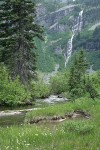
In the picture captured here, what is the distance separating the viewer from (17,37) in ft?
142

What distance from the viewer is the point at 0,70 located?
40438 mm

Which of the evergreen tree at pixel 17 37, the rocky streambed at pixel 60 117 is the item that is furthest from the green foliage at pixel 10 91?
the rocky streambed at pixel 60 117

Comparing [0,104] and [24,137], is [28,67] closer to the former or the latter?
[0,104]

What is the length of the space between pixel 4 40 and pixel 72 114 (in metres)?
26.1

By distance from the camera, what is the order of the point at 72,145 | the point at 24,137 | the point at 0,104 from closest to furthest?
the point at 72,145, the point at 24,137, the point at 0,104

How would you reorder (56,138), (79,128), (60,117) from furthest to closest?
1. (60,117)
2. (79,128)
3. (56,138)

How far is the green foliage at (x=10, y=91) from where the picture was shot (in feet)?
124

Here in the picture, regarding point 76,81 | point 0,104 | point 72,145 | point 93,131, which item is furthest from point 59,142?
point 76,81

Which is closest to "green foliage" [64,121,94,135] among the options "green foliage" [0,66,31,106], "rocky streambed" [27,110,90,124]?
"rocky streambed" [27,110,90,124]

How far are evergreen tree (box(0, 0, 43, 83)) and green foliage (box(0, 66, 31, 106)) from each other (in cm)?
336

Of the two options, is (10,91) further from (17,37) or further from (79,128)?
(79,128)

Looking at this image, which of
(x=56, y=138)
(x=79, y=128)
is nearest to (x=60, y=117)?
(x=79, y=128)

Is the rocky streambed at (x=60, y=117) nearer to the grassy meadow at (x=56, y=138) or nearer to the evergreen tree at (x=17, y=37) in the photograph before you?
the grassy meadow at (x=56, y=138)

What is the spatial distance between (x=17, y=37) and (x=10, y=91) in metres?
7.72
